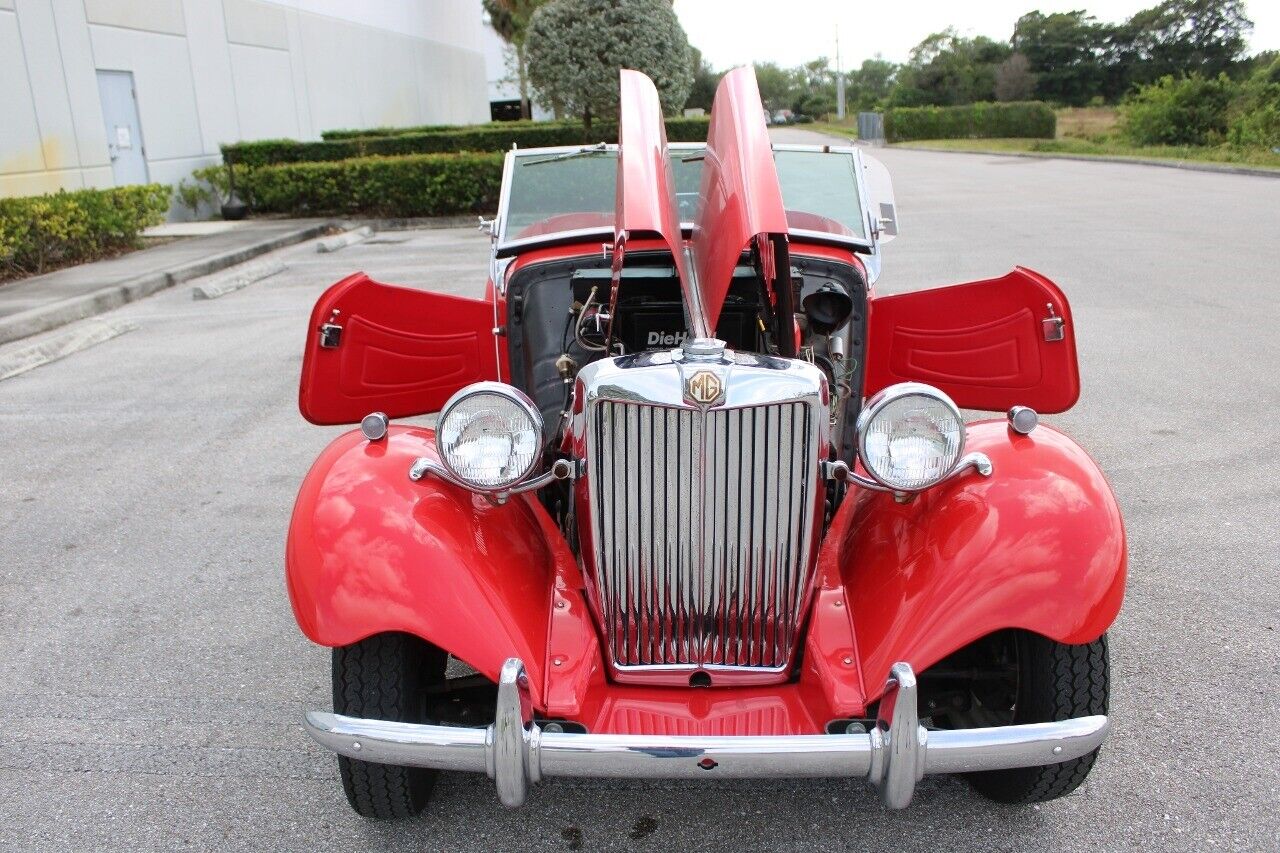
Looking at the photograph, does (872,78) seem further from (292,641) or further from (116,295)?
(292,641)

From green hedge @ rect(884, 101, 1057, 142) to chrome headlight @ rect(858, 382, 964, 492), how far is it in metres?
45.3

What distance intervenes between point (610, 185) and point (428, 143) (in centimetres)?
1540

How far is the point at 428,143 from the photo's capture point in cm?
1883

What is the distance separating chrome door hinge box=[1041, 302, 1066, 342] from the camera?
3174 mm

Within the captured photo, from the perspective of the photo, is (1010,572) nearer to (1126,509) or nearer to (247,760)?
(247,760)

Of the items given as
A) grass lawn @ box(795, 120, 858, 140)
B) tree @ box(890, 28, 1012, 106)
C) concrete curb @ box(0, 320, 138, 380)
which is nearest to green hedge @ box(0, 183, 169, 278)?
concrete curb @ box(0, 320, 138, 380)

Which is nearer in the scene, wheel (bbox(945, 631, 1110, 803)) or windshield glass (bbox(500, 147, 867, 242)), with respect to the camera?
wheel (bbox(945, 631, 1110, 803))

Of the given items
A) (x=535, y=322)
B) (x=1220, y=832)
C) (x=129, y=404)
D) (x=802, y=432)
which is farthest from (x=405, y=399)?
(x=129, y=404)

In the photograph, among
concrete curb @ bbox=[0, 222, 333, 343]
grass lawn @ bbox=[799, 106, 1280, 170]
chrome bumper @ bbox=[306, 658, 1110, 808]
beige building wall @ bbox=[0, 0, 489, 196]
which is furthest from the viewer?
grass lawn @ bbox=[799, 106, 1280, 170]

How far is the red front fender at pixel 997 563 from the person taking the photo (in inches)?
87.4

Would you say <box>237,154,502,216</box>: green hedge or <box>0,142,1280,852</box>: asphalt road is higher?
<box>237,154,502,216</box>: green hedge

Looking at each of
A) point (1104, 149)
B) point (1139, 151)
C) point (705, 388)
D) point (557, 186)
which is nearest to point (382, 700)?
point (705, 388)

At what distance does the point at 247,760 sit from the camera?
2826 millimetres

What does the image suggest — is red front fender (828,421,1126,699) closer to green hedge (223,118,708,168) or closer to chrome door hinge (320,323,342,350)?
chrome door hinge (320,323,342,350)
